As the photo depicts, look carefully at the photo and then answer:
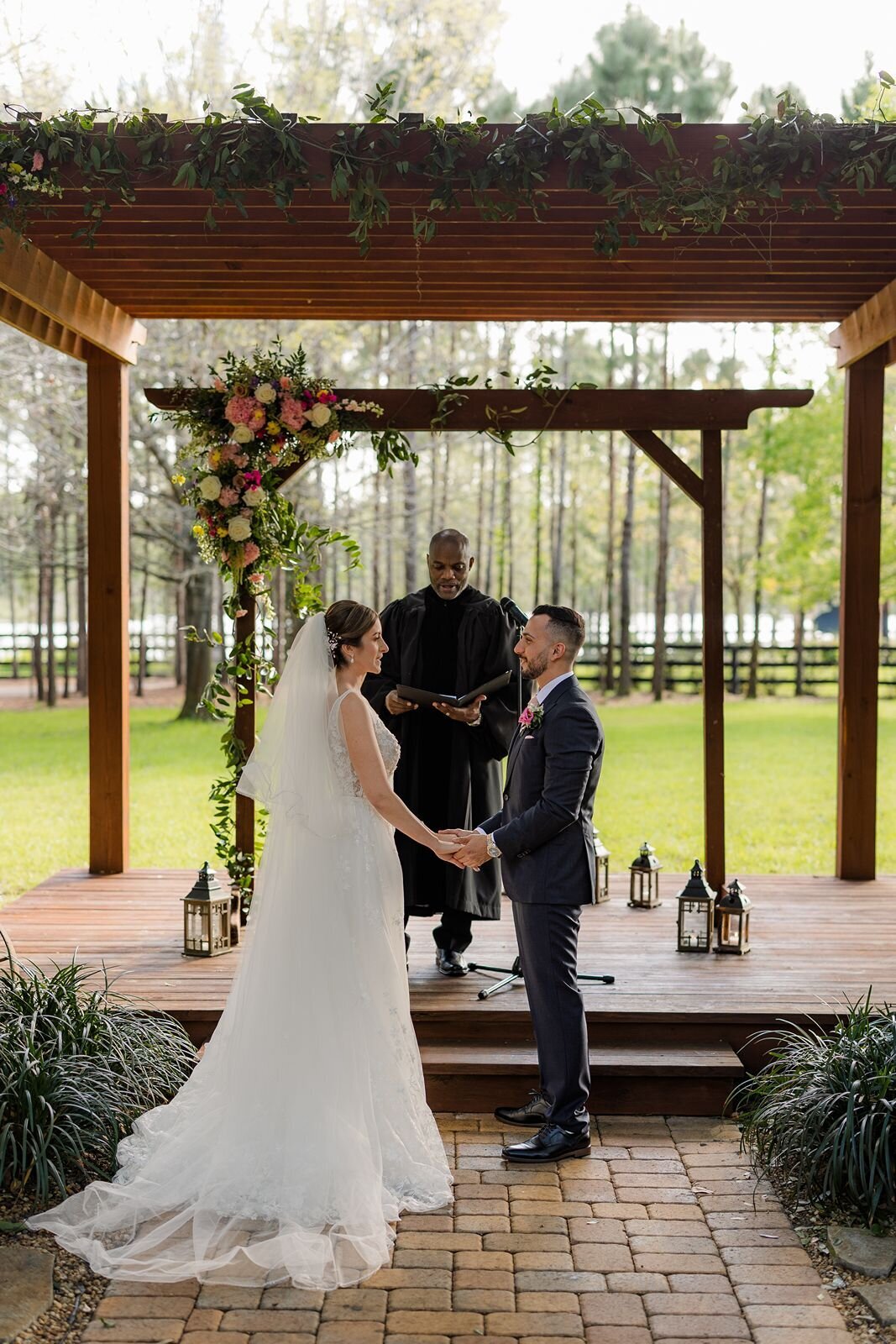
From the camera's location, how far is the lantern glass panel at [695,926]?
249 inches

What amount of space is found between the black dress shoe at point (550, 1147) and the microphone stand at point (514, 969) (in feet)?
3.22

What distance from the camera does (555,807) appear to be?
441 cm

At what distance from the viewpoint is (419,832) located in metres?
4.52

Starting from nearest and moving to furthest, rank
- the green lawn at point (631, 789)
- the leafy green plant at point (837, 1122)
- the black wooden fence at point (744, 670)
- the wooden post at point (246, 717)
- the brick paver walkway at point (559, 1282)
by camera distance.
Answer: the brick paver walkway at point (559, 1282)
the leafy green plant at point (837, 1122)
the wooden post at point (246, 717)
the green lawn at point (631, 789)
the black wooden fence at point (744, 670)

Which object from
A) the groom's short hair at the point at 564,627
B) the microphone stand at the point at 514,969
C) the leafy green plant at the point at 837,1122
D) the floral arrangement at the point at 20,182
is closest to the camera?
the leafy green plant at the point at 837,1122

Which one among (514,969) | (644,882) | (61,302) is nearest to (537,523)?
(644,882)

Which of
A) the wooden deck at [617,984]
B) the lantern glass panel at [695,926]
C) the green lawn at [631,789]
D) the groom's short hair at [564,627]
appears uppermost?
the groom's short hair at [564,627]

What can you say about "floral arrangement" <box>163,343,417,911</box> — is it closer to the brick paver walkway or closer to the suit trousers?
the suit trousers

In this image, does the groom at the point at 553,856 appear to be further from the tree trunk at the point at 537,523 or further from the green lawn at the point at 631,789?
the tree trunk at the point at 537,523

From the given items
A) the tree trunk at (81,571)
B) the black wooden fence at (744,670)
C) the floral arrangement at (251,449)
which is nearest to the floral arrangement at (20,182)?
the floral arrangement at (251,449)

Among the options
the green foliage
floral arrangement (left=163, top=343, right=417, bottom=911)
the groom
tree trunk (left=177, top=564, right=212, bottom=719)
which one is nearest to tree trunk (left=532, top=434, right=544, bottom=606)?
tree trunk (left=177, top=564, right=212, bottom=719)

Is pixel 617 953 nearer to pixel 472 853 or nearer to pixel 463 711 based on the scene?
pixel 463 711

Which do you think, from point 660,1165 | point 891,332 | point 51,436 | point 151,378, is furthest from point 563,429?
point 51,436

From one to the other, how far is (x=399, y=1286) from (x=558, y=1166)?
1027 mm
